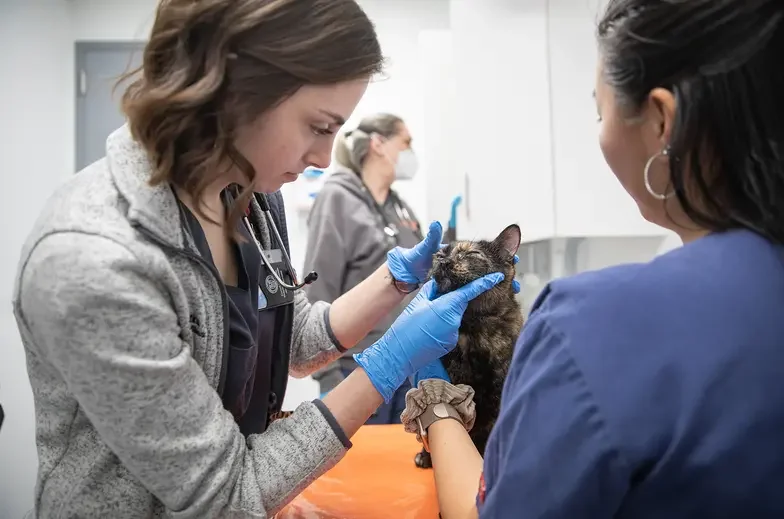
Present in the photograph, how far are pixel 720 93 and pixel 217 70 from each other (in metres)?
0.63

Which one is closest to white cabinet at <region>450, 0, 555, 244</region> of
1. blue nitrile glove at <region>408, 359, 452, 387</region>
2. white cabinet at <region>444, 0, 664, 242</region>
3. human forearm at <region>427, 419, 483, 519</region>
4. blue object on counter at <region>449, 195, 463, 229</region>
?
white cabinet at <region>444, 0, 664, 242</region>

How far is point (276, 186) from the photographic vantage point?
3.43 ft

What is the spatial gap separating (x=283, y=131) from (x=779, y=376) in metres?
0.72

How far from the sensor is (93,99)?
3.81m

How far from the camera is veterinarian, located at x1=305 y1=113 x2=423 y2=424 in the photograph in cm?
248

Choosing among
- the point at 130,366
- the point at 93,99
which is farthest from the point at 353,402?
the point at 93,99

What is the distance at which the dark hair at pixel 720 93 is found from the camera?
0.59 metres

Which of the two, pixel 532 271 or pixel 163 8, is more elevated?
pixel 163 8

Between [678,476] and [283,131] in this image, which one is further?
[283,131]

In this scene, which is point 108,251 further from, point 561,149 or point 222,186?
point 561,149

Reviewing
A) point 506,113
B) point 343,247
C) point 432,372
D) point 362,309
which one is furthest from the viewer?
point 343,247

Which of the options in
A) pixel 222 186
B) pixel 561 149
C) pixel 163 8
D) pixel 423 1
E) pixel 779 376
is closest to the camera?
pixel 779 376

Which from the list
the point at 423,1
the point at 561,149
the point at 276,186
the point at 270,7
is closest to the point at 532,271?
the point at 561,149

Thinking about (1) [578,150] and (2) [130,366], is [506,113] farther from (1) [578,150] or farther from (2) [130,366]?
(2) [130,366]
